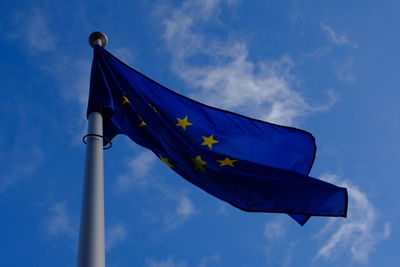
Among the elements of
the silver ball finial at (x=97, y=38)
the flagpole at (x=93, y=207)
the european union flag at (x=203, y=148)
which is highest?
the silver ball finial at (x=97, y=38)

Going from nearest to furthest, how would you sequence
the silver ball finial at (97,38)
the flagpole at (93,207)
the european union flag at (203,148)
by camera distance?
the flagpole at (93,207) → the european union flag at (203,148) → the silver ball finial at (97,38)

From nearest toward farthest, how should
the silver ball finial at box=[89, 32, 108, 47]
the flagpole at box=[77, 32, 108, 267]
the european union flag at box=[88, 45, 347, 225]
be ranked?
the flagpole at box=[77, 32, 108, 267] < the european union flag at box=[88, 45, 347, 225] < the silver ball finial at box=[89, 32, 108, 47]

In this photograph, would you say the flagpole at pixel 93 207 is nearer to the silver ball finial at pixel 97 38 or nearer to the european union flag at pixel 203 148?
the european union flag at pixel 203 148

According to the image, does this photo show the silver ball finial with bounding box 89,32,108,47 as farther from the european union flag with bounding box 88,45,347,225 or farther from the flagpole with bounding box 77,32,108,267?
the flagpole with bounding box 77,32,108,267

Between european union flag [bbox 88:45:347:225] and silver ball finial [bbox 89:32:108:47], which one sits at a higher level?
silver ball finial [bbox 89:32:108:47]

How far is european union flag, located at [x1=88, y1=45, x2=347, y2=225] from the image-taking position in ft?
35.3

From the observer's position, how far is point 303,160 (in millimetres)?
12914

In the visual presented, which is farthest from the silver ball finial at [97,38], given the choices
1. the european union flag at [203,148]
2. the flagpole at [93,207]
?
the flagpole at [93,207]

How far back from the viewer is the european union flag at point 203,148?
10.8m

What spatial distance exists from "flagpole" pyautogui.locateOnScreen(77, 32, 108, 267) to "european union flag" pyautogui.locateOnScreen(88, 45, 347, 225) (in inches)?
67.2

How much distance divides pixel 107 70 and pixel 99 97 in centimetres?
144

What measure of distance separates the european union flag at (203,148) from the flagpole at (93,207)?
1708mm

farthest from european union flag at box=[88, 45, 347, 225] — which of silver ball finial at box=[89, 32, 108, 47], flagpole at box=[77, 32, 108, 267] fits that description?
flagpole at box=[77, 32, 108, 267]

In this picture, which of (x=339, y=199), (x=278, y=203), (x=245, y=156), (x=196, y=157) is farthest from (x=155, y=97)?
(x=339, y=199)
